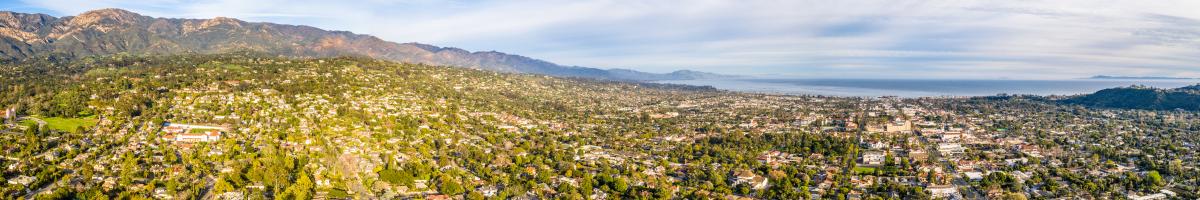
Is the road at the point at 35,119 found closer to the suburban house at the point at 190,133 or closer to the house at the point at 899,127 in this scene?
the suburban house at the point at 190,133

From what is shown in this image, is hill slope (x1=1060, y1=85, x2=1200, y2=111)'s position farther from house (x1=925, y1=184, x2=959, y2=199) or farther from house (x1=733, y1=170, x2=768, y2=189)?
house (x1=733, y1=170, x2=768, y2=189)

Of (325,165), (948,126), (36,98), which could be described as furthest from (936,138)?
(36,98)

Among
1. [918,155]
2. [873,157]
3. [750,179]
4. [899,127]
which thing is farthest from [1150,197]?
[899,127]

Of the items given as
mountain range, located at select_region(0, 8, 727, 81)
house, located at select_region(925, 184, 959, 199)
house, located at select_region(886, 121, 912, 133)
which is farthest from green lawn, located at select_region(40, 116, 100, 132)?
mountain range, located at select_region(0, 8, 727, 81)

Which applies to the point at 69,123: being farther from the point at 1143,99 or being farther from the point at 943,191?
the point at 1143,99

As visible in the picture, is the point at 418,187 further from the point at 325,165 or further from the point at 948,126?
the point at 948,126

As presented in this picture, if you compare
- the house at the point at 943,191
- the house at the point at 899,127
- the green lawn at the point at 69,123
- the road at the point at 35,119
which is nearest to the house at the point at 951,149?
the house at the point at 899,127
